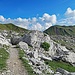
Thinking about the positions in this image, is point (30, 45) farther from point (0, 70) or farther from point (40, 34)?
point (0, 70)

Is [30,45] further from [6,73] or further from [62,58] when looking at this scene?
[6,73]

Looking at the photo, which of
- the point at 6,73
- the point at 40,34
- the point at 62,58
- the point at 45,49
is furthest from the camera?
the point at 40,34

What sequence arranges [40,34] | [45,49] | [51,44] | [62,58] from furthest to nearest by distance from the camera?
1. [40,34]
2. [51,44]
3. [45,49]
4. [62,58]

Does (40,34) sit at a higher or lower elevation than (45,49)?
higher

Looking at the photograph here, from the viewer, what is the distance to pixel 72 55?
198ft

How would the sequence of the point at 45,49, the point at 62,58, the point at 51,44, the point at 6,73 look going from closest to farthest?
the point at 6,73
the point at 62,58
the point at 45,49
the point at 51,44

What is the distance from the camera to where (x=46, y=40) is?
81062 mm

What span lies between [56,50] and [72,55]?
2000 centimetres

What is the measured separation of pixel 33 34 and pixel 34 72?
54692 millimetres

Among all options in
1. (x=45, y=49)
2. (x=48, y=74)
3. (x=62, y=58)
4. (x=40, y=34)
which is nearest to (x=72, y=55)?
(x=62, y=58)

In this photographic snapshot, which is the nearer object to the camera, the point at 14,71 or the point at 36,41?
the point at 14,71

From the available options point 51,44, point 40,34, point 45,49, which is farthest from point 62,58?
point 40,34

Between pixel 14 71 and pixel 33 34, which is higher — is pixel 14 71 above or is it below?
below

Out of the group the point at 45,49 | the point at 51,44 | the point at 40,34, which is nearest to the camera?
the point at 45,49
